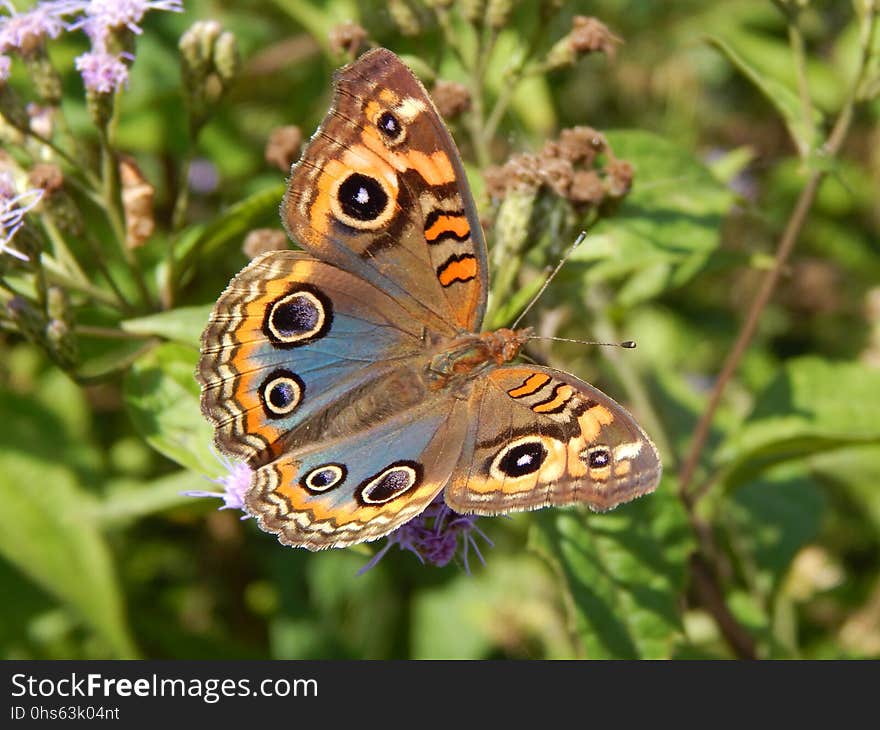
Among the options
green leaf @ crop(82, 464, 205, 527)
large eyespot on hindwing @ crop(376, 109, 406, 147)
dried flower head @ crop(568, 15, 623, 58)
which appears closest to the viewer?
large eyespot on hindwing @ crop(376, 109, 406, 147)

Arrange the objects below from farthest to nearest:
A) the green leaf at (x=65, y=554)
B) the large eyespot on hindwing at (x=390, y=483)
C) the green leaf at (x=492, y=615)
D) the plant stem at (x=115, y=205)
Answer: the green leaf at (x=492, y=615) < the green leaf at (x=65, y=554) < the plant stem at (x=115, y=205) < the large eyespot on hindwing at (x=390, y=483)

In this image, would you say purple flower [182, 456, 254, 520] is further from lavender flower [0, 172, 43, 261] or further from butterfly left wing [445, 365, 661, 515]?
lavender flower [0, 172, 43, 261]

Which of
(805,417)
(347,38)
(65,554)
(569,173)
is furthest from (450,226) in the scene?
(65,554)

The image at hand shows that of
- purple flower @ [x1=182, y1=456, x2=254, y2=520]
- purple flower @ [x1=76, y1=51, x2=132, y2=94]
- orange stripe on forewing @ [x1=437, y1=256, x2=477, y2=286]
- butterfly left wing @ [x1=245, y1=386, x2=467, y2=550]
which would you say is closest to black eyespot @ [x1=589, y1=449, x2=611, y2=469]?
butterfly left wing @ [x1=245, y1=386, x2=467, y2=550]

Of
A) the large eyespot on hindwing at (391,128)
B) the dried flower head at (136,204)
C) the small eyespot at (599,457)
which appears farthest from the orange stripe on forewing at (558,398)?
the dried flower head at (136,204)

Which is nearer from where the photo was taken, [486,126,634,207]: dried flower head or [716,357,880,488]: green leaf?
[486,126,634,207]: dried flower head

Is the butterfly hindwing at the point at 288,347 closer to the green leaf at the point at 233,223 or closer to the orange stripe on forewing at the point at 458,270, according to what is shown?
the orange stripe on forewing at the point at 458,270
